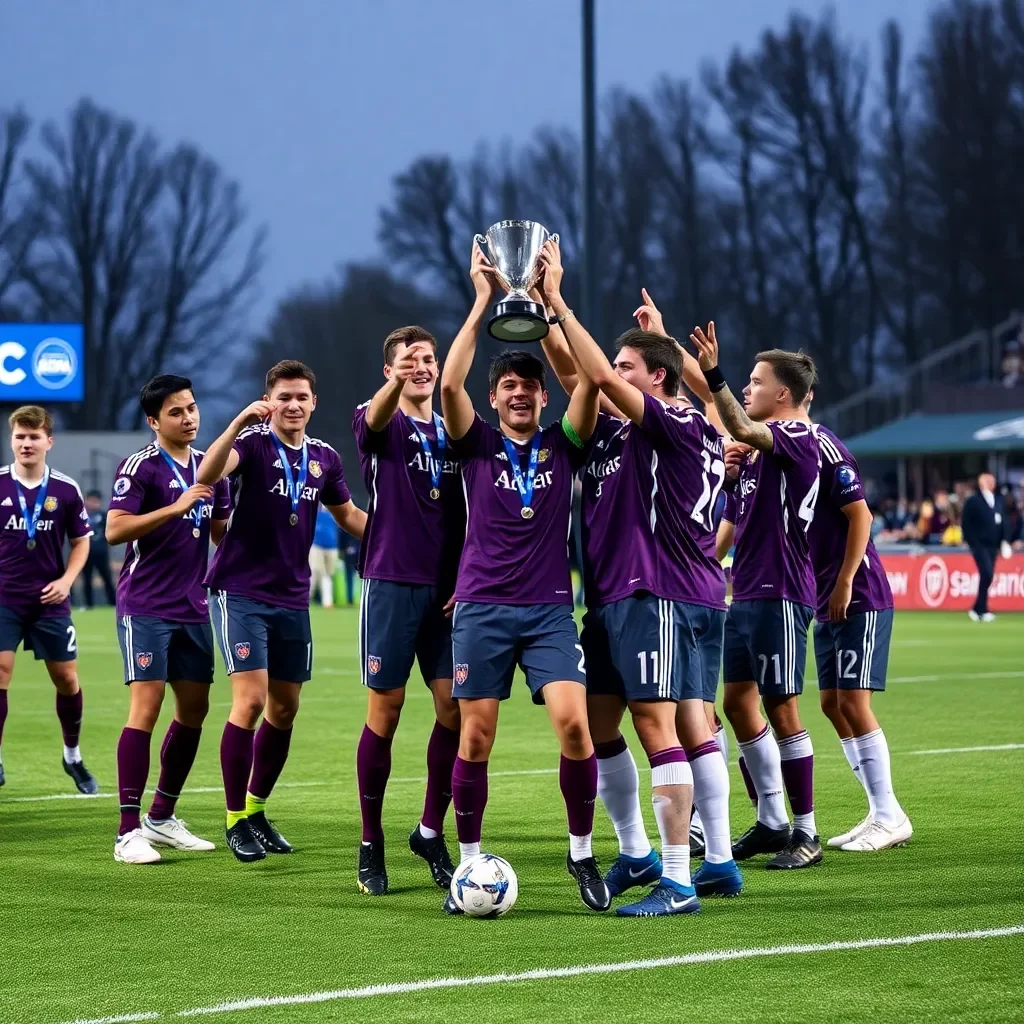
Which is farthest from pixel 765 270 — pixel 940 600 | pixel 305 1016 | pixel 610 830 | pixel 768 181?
pixel 305 1016

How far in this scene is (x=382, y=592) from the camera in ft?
22.7

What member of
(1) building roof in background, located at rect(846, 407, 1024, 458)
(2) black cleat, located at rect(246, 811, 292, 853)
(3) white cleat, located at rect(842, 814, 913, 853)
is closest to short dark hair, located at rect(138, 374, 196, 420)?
(2) black cleat, located at rect(246, 811, 292, 853)

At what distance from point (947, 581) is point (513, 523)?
22.5 m

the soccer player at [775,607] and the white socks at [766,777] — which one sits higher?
the soccer player at [775,607]

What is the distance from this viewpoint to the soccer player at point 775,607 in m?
7.33

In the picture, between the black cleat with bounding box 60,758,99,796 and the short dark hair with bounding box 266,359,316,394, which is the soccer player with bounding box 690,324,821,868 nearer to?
the short dark hair with bounding box 266,359,316,394

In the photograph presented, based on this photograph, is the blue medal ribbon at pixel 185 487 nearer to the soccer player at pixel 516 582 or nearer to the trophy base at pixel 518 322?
the soccer player at pixel 516 582

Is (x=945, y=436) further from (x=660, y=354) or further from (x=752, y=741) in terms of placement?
(x=660, y=354)

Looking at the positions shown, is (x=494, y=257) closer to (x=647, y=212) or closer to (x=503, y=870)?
(x=503, y=870)

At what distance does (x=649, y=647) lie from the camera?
621cm

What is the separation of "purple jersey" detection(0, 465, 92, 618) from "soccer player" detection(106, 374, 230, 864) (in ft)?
6.41

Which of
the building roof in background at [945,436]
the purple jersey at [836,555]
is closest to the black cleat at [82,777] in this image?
the purple jersey at [836,555]

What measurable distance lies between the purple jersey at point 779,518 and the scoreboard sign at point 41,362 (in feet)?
94.6

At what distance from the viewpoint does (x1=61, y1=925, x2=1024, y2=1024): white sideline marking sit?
4.88 metres
